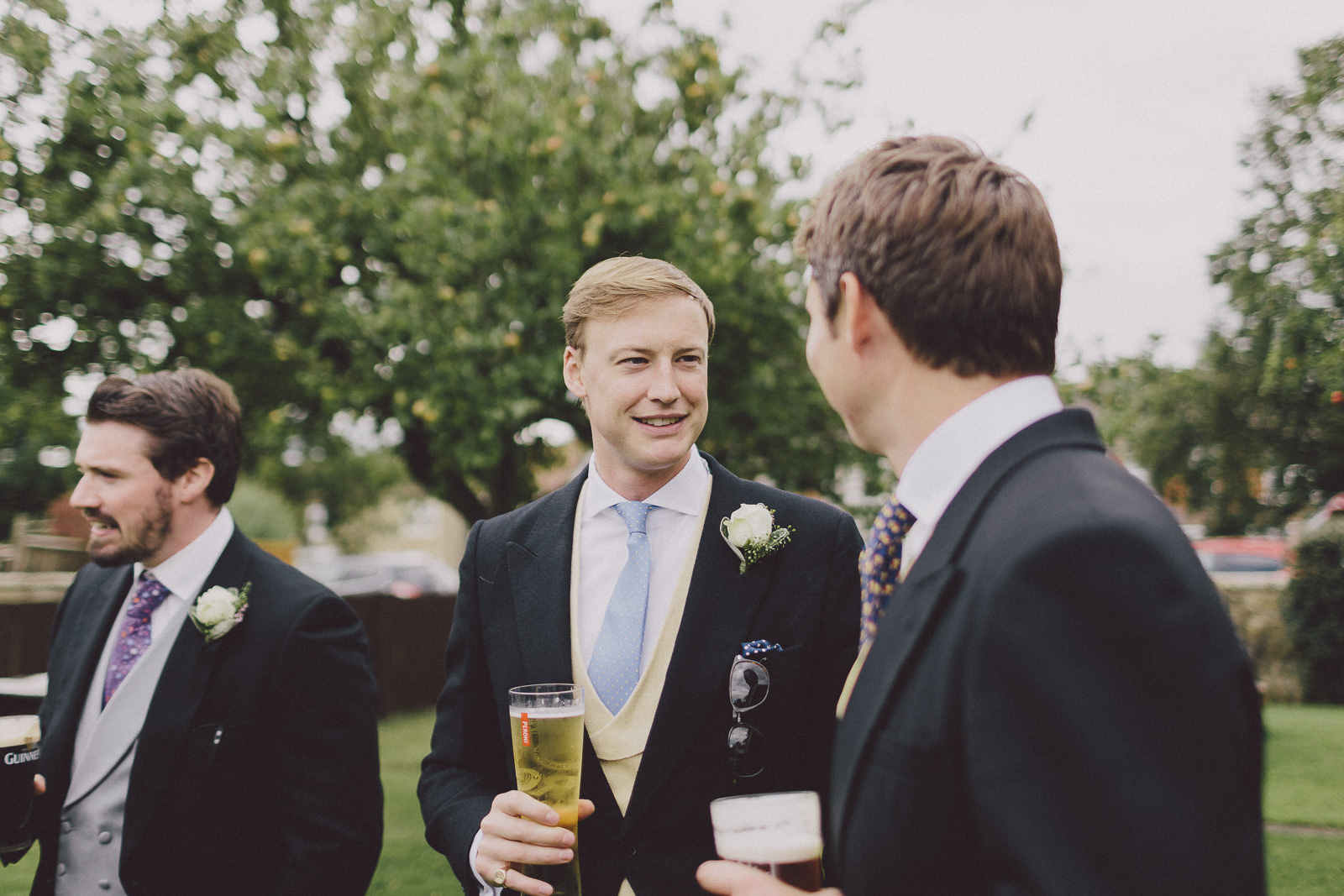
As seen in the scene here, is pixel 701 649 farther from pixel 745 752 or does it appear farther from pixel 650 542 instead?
pixel 650 542

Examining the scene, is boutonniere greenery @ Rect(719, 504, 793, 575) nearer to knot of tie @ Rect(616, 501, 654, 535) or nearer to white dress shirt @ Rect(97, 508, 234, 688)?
knot of tie @ Rect(616, 501, 654, 535)

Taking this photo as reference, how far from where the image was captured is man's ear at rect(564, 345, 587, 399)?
263cm

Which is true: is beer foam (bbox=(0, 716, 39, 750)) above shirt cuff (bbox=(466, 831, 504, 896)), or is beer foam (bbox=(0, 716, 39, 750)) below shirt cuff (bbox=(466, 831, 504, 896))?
above

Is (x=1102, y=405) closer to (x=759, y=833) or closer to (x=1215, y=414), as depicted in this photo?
(x=759, y=833)

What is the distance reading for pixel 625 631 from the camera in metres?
2.35

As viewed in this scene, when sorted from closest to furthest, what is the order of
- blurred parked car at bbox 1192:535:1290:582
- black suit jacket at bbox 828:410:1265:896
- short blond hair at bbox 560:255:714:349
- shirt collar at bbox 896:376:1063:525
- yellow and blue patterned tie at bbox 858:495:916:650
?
black suit jacket at bbox 828:410:1265:896, shirt collar at bbox 896:376:1063:525, yellow and blue patterned tie at bbox 858:495:916:650, short blond hair at bbox 560:255:714:349, blurred parked car at bbox 1192:535:1290:582

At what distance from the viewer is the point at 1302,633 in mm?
12602

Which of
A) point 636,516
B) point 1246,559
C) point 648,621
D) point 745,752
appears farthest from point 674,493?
point 1246,559

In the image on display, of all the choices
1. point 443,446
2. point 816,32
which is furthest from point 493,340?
point 816,32

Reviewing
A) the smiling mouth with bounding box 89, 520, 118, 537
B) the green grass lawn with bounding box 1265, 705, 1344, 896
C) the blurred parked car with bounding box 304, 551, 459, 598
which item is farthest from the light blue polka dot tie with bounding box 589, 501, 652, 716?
the blurred parked car with bounding box 304, 551, 459, 598

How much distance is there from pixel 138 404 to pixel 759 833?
242 centimetres

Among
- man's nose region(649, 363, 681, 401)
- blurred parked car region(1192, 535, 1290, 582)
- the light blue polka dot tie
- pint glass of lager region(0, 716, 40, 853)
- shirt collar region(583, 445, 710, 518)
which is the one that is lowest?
blurred parked car region(1192, 535, 1290, 582)

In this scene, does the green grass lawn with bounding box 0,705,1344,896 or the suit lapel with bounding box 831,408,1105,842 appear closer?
the suit lapel with bounding box 831,408,1105,842

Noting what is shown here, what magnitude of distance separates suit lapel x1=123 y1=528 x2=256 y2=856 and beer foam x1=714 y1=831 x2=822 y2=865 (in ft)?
6.02
